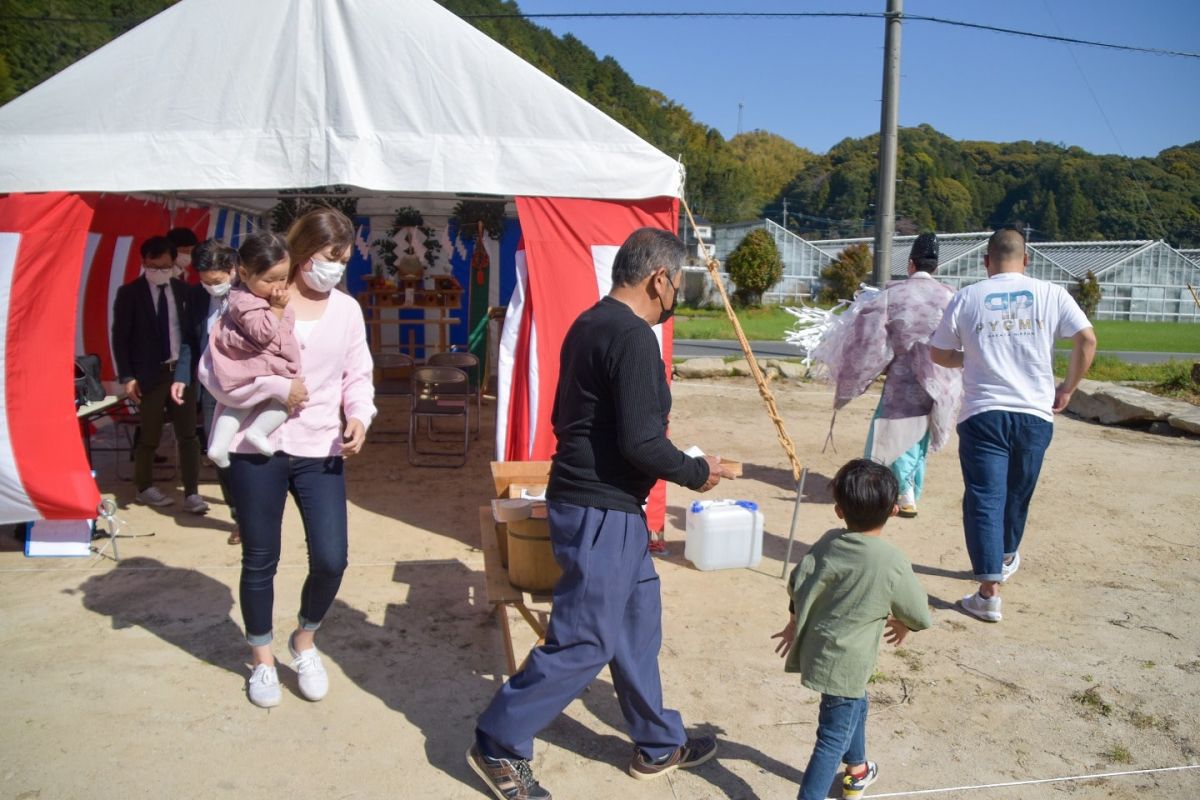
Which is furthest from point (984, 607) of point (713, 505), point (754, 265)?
point (754, 265)

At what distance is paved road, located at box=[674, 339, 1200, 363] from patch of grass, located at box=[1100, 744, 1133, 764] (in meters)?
17.6

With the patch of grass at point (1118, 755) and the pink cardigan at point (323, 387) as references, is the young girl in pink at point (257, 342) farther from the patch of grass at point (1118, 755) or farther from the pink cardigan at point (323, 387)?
the patch of grass at point (1118, 755)

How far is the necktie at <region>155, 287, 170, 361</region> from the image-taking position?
560 cm

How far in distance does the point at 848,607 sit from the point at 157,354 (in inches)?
187

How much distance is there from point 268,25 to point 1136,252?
48.0 metres

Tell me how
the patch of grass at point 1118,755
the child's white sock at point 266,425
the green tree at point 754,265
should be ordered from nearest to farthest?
1. the child's white sock at point 266,425
2. the patch of grass at point 1118,755
3. the green tree at point 754,265

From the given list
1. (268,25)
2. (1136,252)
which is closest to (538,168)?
(268,25)

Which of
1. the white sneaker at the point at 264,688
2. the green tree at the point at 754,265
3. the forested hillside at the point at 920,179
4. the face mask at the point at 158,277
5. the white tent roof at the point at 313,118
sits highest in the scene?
the forested hillside at the point at 920,179

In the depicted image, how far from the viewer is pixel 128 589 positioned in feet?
14.9

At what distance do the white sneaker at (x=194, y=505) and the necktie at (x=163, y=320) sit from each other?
926mm

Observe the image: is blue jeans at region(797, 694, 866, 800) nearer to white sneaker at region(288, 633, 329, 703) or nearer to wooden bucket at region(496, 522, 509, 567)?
wooden bucket at region(496, 522, 509, 567)

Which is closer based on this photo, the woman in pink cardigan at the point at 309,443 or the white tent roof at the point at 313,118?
the woman in pink cardigan at the point at 309,443

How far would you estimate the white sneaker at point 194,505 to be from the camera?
19.0 ft

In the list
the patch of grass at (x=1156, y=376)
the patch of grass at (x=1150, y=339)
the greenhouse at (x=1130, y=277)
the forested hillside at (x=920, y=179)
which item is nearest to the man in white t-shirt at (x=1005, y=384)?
the patch of grass at (x=1156, y=376)
